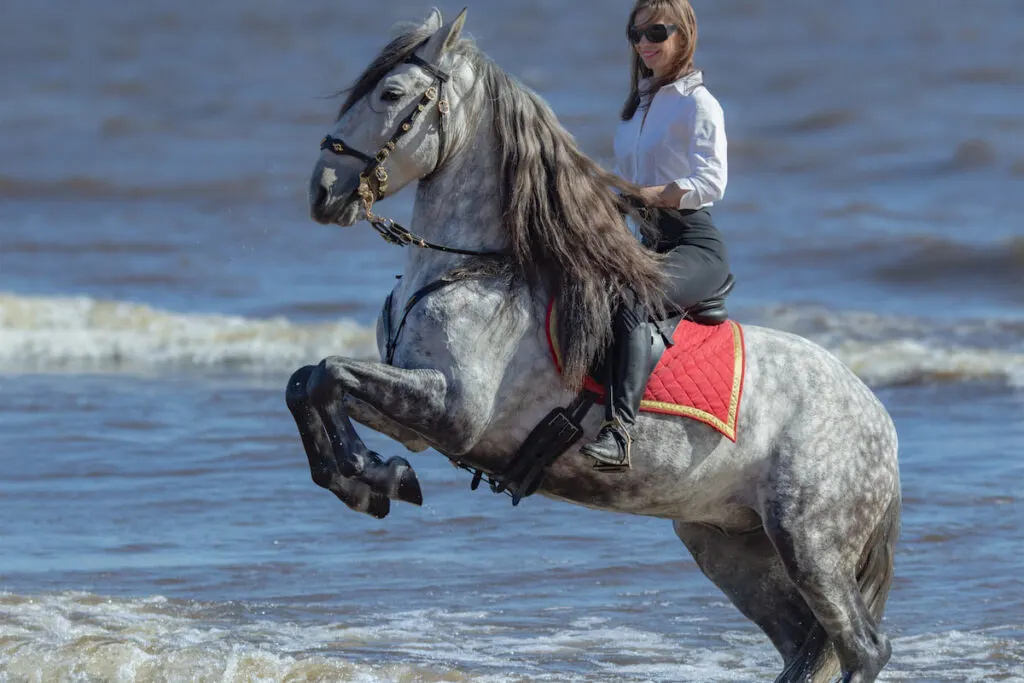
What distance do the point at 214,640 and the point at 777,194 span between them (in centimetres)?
1443

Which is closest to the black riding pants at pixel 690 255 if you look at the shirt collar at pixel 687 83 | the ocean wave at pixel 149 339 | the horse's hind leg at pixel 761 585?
the shirt collar at pixel 687 83

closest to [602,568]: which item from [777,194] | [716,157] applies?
[716,157]

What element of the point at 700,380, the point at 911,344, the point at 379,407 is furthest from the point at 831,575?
the point at 911,344

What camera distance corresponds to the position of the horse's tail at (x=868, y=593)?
521cm

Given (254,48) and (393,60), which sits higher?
(393,60)

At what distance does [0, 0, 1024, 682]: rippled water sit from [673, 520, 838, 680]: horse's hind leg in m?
0.62

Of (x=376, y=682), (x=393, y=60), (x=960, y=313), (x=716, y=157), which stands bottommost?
(x=960, y=313)

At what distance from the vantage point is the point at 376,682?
18.3 feet

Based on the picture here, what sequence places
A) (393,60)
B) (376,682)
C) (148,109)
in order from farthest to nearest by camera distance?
(148,109) → (376,682) → (393,60)

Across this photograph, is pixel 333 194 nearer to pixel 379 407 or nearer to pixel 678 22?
pixel 379 407

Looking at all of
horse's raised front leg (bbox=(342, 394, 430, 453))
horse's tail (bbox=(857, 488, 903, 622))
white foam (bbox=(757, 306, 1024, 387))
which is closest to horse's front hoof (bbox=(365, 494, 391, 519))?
horse's raised front leg (bbox=(342, 394, 430, 453))

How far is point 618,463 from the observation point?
185 inches

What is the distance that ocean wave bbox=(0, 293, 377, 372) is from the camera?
1187 cm

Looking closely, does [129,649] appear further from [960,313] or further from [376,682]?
[960,313]
